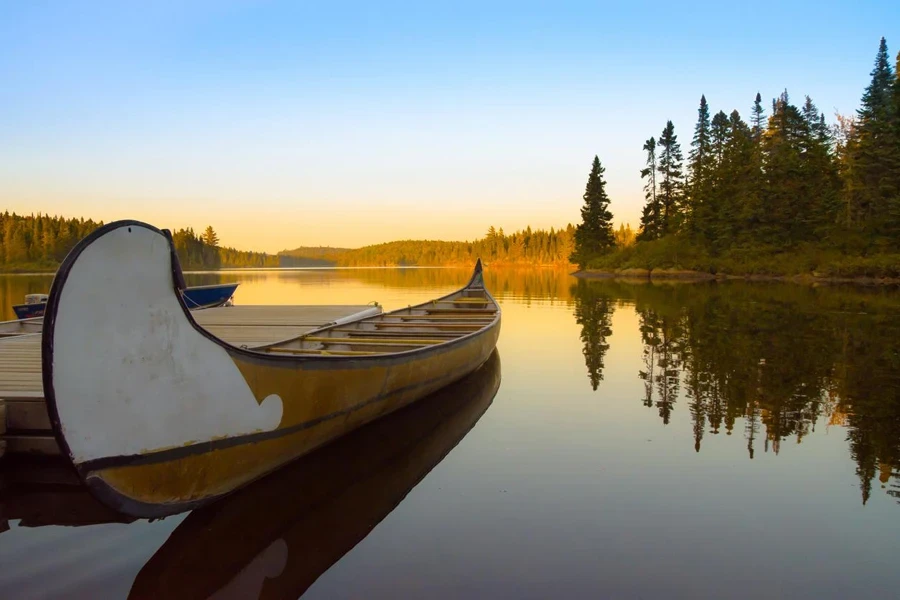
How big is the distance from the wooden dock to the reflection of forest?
7.05 metres

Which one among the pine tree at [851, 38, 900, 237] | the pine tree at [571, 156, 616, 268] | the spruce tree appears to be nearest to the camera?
the pine tree at [851, 38, 900, 237]

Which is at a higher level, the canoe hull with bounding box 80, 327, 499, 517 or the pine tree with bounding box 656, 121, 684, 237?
the pine tree with bounding box 656, 121, 684, 237

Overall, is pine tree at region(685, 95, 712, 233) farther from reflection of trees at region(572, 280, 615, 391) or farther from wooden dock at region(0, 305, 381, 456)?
wooden dock at region(0, 305, 381, 456)

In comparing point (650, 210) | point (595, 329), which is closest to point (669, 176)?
point (650, 210)

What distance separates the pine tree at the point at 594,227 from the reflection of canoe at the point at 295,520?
64.4 meters

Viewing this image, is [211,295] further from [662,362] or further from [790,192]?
[790,192]

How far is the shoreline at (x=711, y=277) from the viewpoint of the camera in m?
37.8

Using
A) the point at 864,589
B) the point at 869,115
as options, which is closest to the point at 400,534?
the point at 864,589

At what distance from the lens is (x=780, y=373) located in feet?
33.7

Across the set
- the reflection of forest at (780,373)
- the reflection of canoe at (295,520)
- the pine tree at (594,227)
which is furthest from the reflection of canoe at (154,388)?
the pine tree at (594,227)

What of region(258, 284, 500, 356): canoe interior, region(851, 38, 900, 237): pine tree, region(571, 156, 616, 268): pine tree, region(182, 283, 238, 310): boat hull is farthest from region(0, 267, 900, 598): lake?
region(571, 156, 616, 268): pine tree

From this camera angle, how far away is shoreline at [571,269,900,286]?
37844 millimetres

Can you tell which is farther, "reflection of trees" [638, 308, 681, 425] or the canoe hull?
"reflection of trees" [638, 308, 681, 425]

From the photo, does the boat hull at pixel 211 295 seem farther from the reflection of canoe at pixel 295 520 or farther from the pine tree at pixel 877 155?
the pine tree at pixel 877 155
